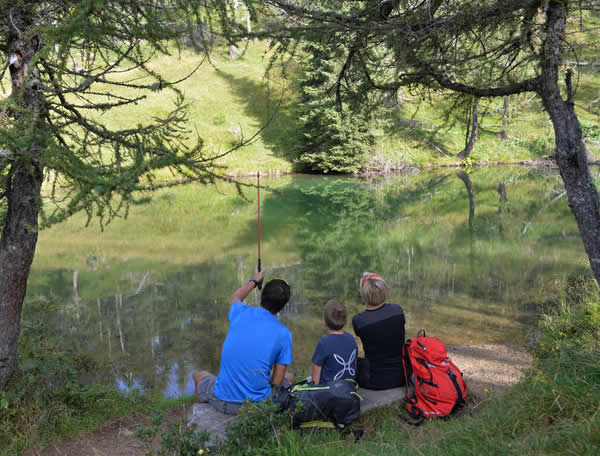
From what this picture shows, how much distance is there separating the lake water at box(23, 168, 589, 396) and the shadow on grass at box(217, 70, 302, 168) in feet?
39.0

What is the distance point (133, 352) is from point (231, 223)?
10.3 m

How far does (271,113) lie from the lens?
3425 cm

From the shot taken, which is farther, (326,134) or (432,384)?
(326,134)

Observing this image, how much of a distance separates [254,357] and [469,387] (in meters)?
2.78

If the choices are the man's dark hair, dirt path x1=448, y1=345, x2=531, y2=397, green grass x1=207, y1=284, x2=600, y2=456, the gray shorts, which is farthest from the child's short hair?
dirt path x1=448, y1=345, x2=531, y2=397

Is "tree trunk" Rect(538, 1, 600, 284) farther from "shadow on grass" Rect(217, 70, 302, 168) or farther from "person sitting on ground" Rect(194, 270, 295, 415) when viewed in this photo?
"shadow on grass" Rect(217, 70, 302, 168)

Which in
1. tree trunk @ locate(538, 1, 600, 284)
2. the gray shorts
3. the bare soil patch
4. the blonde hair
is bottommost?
the bare soil patch

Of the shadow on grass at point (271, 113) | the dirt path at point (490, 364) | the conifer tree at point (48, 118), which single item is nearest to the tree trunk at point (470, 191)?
the dirt path at point (490, 364)

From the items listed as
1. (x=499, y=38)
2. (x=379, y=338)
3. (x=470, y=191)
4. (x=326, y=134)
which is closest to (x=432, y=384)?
(x=379, y=338)

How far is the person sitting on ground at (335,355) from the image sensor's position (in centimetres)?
376

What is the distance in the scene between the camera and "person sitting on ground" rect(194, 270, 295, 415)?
A: 136 inches

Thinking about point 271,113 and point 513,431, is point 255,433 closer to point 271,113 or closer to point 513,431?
point 513,431

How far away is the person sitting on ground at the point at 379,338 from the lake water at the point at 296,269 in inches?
49.9

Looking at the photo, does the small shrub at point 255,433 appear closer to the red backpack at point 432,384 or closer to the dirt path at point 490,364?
Result: the red backpack at point 432,384
